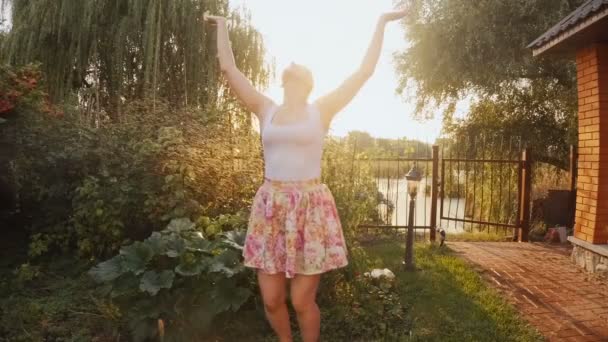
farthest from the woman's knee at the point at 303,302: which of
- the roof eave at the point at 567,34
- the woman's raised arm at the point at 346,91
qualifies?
the roof eave at the point at 567,34

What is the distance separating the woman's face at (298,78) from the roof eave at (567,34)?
3131 mm

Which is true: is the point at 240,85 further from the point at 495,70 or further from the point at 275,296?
the point at 495,70

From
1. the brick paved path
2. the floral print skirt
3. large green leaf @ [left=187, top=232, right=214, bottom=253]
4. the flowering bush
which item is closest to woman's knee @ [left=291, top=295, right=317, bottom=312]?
the floral print skirt

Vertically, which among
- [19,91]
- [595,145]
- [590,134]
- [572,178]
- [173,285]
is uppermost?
[19,91]

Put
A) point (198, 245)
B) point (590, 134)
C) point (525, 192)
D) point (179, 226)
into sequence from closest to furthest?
point (198, 245)
point (179, 226)
point (590, 134)
point (525, 192)

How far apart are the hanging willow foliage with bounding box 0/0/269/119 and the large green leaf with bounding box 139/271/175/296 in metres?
5.95

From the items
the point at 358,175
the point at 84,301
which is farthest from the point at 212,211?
the point at 358,175

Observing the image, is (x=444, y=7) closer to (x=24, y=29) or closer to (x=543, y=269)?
(x=543, y=269)

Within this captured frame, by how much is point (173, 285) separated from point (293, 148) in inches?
57.7

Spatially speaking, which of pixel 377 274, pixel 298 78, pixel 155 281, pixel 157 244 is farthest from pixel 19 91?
pixel 377 274

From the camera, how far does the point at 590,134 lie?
539cm

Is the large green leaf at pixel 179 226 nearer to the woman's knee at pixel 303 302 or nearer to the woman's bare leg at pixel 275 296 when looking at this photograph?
the woman's bare leg at pixel 275 296

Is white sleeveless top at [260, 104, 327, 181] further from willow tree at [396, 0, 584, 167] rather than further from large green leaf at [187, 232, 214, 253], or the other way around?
willow tree at [396, 0, 584, 167]

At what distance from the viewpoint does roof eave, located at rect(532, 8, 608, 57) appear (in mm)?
4193
